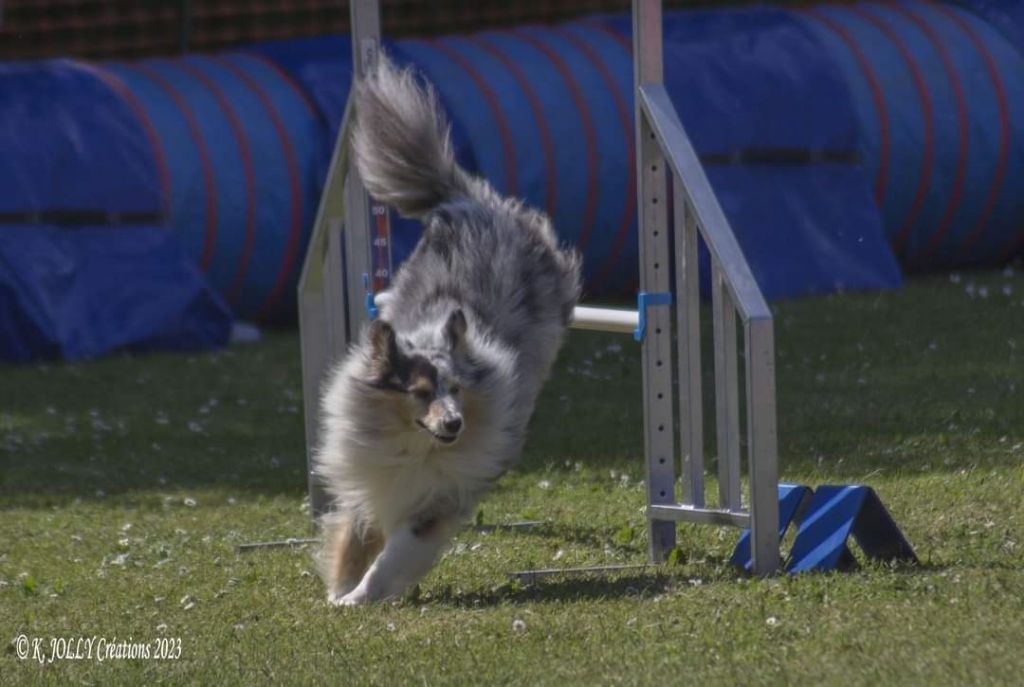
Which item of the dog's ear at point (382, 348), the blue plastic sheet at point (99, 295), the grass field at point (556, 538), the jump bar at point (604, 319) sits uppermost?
the dog's ear at point (382, 348)

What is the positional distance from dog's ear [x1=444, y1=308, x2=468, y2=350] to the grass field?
0.81 metres

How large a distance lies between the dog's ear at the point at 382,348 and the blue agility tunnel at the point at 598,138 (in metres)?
6.85

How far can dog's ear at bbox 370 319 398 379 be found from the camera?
5574 mm

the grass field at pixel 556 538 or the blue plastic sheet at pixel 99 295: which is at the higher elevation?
the grass field at pixel 556 538

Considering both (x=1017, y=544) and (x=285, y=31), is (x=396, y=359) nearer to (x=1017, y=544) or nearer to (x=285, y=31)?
(x=1017, y=544)

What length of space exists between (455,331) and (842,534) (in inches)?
55.2

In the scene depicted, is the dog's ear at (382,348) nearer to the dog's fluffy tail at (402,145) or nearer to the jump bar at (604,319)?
the jump bar at (604,319)

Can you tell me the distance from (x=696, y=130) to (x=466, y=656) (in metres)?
9.16

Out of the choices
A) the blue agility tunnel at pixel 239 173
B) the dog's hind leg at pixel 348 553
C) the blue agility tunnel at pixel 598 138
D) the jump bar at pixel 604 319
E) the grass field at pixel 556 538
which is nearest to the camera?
the grass field at pixel 556 538

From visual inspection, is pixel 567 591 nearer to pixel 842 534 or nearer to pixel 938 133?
pixel 842 534

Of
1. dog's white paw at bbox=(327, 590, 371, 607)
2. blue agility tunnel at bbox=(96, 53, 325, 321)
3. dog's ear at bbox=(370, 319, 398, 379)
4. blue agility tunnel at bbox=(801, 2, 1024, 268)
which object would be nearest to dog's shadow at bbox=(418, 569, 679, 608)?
dog's white paw at bbox=(327, 590, 371, 607)

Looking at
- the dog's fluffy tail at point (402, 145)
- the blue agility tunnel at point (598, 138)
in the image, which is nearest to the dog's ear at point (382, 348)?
the dog's fluffy tail at point (402, 145)

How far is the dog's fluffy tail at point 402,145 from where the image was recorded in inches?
256

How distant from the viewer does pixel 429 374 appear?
5547mm
